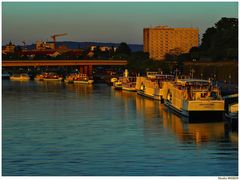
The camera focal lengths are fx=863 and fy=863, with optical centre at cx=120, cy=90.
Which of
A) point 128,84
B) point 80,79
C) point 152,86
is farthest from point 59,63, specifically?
point 152,86

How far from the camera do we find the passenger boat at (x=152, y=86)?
1893 inches

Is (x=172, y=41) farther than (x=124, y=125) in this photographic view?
Yes

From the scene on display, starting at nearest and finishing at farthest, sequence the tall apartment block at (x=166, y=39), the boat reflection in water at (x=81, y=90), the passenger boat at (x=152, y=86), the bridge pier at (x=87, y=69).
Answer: the passenger boat at (x=152, y=86), the boat reflection in water at (x=81, y=90), the bridge pier at (x=87, y=69), the tall apartment block at (x=166, y=39)

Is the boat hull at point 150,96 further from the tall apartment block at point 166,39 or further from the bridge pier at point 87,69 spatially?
the tall apartment block at point 166,39

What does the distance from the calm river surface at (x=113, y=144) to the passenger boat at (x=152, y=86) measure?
360 inches

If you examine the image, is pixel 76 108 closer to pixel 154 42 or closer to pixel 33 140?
pixel 33 140

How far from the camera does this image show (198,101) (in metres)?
31.2

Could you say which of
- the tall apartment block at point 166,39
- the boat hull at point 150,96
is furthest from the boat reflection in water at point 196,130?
the tall apartment block at point 166,39

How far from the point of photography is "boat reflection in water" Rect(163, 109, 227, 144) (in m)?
26.4

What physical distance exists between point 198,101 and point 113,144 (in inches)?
284

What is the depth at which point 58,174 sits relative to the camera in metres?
19.5

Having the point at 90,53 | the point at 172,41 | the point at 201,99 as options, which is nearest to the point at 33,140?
the point at 201,99

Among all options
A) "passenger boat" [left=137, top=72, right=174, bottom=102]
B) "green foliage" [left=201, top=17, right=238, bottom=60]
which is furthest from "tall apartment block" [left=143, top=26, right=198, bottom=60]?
"passenger boat" [left=137, top=72, right=174, bottom=102]

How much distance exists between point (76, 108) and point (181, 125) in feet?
37.5
